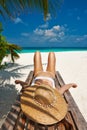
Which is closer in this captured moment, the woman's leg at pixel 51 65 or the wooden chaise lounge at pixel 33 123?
the wooden chaise lounge at pixel 33 123

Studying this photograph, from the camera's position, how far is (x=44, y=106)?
2.27m

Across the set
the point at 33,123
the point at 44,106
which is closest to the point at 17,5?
the point at 44,106

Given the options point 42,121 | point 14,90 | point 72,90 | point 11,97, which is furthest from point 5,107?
point 42,121

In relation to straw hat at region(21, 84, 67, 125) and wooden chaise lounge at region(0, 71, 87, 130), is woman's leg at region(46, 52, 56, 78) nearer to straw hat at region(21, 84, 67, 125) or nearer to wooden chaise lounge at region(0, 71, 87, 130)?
wooden chaise lounge at region(0, 71, 87, 130)

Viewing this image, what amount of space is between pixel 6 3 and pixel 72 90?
382 cm

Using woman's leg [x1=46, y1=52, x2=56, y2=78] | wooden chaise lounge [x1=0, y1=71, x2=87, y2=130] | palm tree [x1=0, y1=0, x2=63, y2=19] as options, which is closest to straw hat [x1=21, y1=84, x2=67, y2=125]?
wooden chaise lounge [x1=0, y1=71, x2=87, y2=130]

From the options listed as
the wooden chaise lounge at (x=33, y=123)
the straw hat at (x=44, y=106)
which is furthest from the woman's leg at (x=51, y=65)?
the straw hat at (x=44, y=106)

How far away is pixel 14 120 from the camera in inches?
92.3

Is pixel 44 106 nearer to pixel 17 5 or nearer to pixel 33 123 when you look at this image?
pixel 33 123

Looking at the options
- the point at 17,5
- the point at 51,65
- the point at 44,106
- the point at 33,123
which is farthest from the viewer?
the point at 51,65

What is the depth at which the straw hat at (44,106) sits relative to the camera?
2.19m

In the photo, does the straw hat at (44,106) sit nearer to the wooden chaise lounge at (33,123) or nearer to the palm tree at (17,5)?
the wooden chaise lounge at (33,123)

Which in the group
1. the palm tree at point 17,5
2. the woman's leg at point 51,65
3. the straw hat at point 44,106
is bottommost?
the straw hat at point 44,106

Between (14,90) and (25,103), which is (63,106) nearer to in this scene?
(25,103)
